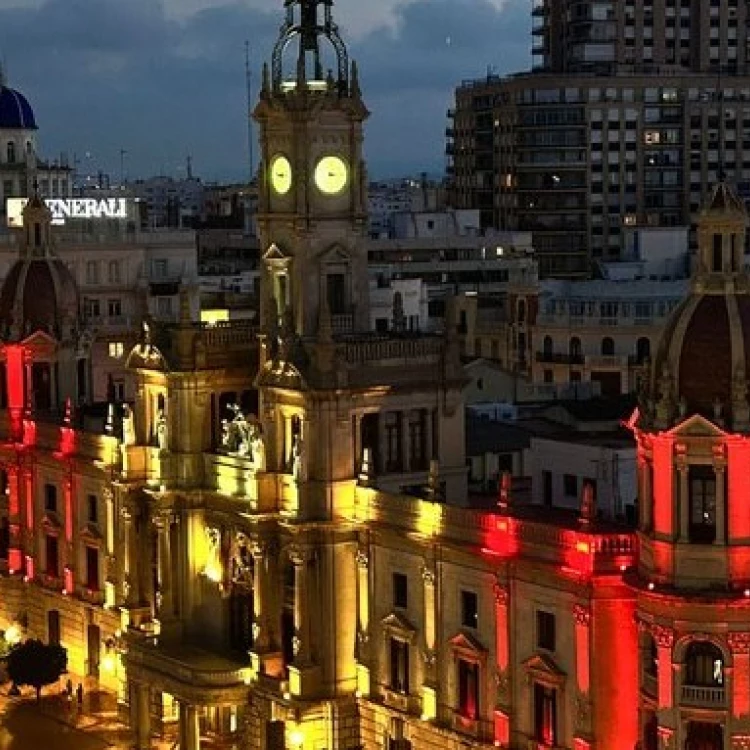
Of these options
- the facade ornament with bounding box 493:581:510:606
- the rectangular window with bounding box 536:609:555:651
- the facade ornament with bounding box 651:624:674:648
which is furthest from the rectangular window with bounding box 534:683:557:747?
the facade ornament with bounding box 651:624:674:648

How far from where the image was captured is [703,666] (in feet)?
238

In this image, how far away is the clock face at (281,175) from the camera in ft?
320

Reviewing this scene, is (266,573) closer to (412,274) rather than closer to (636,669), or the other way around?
(636,669)

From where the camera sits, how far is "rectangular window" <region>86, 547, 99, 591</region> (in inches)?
4471

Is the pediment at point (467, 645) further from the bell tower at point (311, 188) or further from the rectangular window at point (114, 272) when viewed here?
the rectangular window at point (114, 272)

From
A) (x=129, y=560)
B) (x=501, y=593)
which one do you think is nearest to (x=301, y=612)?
(x=501, y=593)

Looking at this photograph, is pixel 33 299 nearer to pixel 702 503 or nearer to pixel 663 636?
pixel 702 503

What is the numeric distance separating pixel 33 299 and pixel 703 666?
5982cm

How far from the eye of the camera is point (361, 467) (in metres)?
91.7

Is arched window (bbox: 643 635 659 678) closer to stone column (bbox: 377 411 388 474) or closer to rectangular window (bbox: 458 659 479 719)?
rectangular window (bbox: 458 659 479 719)

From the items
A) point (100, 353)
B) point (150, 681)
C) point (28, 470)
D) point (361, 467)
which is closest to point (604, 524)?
point (361, 467)

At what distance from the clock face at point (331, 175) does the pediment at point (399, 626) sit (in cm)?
2097

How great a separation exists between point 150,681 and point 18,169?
286 feet

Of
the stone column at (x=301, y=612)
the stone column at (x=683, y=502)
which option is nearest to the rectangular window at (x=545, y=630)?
the stone column at (x=683, y=502)
